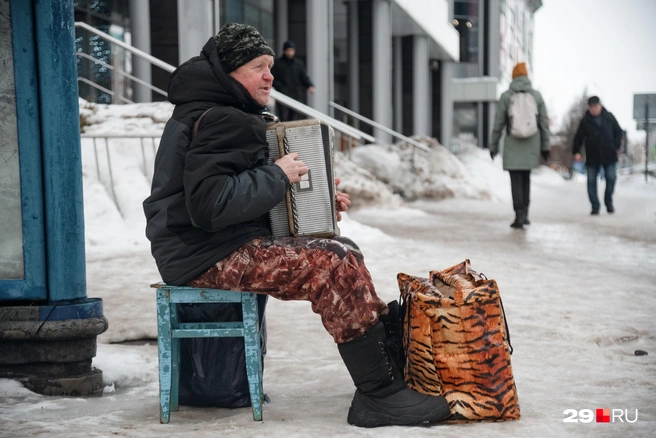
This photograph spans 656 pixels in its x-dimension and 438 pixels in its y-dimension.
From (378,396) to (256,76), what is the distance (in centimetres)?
132

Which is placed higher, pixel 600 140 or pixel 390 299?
pixel 600 140

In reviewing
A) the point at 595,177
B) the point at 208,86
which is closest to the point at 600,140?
the point at 595,177

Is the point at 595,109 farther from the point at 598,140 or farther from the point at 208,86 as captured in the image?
the point at 208,86

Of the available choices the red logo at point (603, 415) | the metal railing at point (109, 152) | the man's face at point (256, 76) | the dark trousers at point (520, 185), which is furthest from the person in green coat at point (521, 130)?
the man's face at point (256, 76)

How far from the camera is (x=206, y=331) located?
3312 mm

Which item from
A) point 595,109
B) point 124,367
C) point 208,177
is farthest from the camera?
point 595,109

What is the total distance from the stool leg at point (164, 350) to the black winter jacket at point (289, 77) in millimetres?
10933

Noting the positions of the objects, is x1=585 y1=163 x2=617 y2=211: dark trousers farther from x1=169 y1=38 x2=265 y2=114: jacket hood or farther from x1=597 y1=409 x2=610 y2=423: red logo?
x1=169 y1=38 x2=265 y2=114: jacket hood

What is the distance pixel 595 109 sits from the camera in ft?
44.0

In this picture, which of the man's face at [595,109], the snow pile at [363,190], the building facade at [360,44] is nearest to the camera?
the man's face at [595,109]

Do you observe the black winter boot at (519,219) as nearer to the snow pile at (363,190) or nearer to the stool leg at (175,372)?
the snow pile at (363,190)

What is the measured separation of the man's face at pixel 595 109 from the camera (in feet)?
43.7

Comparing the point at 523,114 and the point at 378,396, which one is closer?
the point at 378,396

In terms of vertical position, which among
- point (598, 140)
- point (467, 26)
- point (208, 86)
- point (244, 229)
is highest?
point (467, 26)
